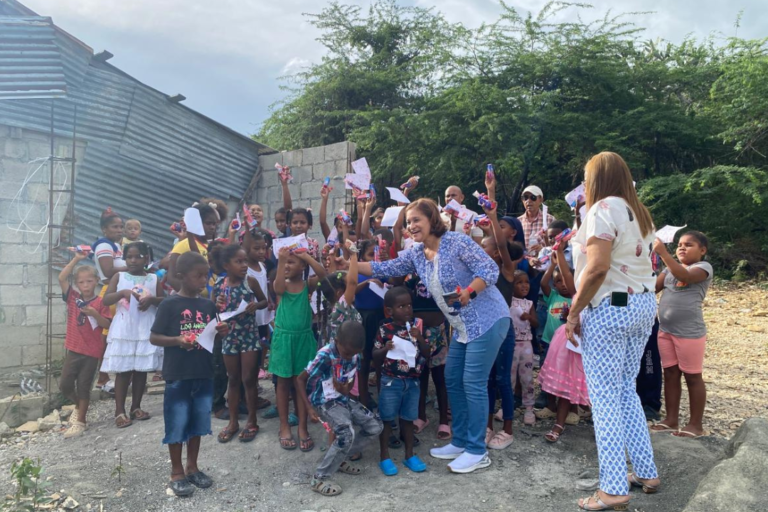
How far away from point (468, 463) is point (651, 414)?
1974 mm

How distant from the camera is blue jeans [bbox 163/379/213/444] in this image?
3.63 metres

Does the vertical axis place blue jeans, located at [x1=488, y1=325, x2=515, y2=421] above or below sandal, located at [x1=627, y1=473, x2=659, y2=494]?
above

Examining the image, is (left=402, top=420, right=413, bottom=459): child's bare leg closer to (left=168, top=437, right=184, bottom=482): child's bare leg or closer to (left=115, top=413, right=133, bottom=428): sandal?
(left=168, top=437, right=184, bottom=482): child's bare leg

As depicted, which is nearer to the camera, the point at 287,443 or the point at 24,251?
the point at 287,443

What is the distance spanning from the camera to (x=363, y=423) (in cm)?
377

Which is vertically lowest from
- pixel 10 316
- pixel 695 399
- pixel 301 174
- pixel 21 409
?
pixel 21 409

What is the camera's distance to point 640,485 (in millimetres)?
3418

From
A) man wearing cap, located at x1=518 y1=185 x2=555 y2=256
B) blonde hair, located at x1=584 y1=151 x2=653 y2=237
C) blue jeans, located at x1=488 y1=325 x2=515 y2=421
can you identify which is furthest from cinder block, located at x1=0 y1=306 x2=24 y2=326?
blonde hair, located at x1=584 y1=151 x2=653 y2=237

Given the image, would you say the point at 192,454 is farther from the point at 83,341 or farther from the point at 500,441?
the point at 500,441

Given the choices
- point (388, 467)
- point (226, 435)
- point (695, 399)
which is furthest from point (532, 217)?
point (226, 435)

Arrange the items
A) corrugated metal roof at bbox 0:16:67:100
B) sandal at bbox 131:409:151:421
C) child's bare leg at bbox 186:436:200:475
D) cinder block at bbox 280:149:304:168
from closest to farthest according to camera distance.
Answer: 1. child's bare leg at bbox 186:436:200:475
2. sandal at bbox 131:409:151:421
3. corrugated metal roof at bbox 0:16:67:100
4. cinder block at bbox 280:149:304:168

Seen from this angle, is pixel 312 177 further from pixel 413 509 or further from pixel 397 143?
pixel 413 509

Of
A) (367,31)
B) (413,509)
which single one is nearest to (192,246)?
(413,509)

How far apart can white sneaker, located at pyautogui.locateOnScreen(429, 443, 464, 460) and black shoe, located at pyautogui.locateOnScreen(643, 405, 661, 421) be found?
6.07 ft
